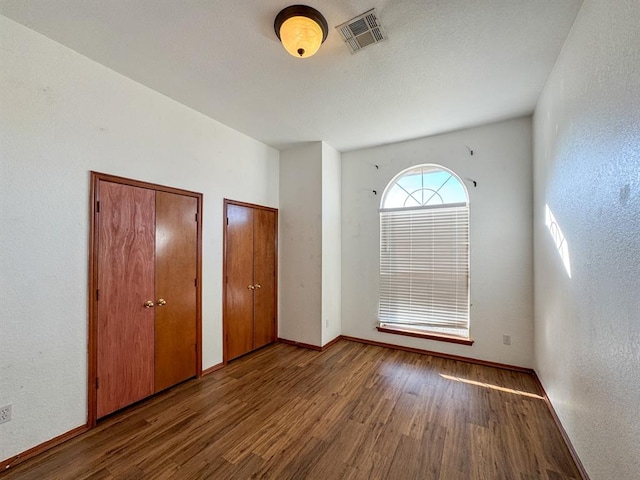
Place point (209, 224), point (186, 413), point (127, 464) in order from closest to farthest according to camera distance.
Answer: point (127, 464), point (186, 413), point (209, 224)

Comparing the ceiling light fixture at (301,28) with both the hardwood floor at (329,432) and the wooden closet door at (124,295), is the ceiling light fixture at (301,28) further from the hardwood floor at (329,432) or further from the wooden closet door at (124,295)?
the hardwood floor at (329,432)

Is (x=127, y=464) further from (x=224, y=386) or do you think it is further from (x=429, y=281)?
(x=429, y=281)

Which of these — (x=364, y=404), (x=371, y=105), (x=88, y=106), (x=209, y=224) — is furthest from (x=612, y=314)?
(x=88, y=106)

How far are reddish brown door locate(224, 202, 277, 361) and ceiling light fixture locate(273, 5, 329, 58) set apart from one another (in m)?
2.09

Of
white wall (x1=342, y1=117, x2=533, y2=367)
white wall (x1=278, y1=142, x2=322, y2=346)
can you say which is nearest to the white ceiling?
white wall (x1=342, y1=117, x2=533, y2=367)

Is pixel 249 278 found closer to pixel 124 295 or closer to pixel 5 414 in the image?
pixel 124 295

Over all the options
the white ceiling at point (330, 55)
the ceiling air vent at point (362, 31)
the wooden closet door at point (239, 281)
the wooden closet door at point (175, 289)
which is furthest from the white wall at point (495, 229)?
the wooden closet door at point (175, 289)

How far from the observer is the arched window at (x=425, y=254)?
3.56 metres

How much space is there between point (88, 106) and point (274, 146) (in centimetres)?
231

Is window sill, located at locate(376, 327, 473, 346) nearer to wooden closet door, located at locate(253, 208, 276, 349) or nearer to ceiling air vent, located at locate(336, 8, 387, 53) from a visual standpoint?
wooden closet door, located at locate(253, 208, 276, 349)

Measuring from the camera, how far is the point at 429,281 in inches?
148

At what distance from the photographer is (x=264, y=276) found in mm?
4012

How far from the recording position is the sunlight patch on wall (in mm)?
2000

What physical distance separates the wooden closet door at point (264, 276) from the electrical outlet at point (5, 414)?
91.1 inches
